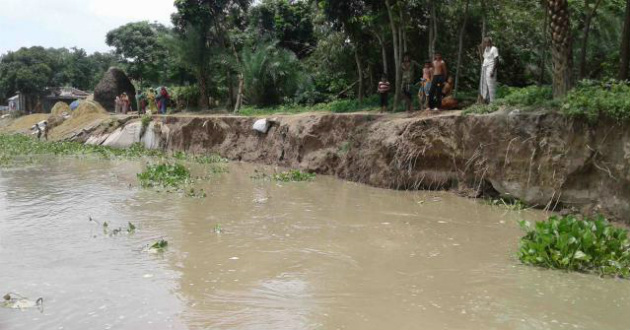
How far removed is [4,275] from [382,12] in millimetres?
12476

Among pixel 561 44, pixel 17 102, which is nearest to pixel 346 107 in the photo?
pixel 561 44

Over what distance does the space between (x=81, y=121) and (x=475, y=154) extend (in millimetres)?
22718

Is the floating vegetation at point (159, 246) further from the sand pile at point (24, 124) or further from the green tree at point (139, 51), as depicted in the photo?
the green tree at point (139, 51)

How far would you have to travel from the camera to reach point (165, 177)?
42.1ft

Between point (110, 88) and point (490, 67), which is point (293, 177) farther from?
point (110, 88)

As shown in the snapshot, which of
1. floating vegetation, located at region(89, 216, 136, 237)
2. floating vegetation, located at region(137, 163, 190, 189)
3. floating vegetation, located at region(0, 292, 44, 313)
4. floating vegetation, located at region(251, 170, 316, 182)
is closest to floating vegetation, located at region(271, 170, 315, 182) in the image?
floating vegetation, located at region(251, 170, 316, 182)

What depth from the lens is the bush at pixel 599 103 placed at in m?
8.27

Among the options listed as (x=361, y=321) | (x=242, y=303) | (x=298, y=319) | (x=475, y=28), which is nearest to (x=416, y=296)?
(x=361, y=321)

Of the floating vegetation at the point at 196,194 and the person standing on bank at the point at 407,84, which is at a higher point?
the person standing on bank at the point at 407,84

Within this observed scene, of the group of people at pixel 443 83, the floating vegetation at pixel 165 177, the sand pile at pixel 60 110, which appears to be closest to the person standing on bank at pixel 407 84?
the group of people at pixel 443 83

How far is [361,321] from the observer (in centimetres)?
466

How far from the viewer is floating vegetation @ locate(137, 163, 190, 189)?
12359 mm

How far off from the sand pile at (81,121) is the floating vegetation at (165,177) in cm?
1428

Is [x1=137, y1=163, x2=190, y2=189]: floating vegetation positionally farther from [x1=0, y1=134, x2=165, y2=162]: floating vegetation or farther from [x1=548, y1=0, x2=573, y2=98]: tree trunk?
[x1=548, y1=0, x2=573, y2=98]: tree trunk
